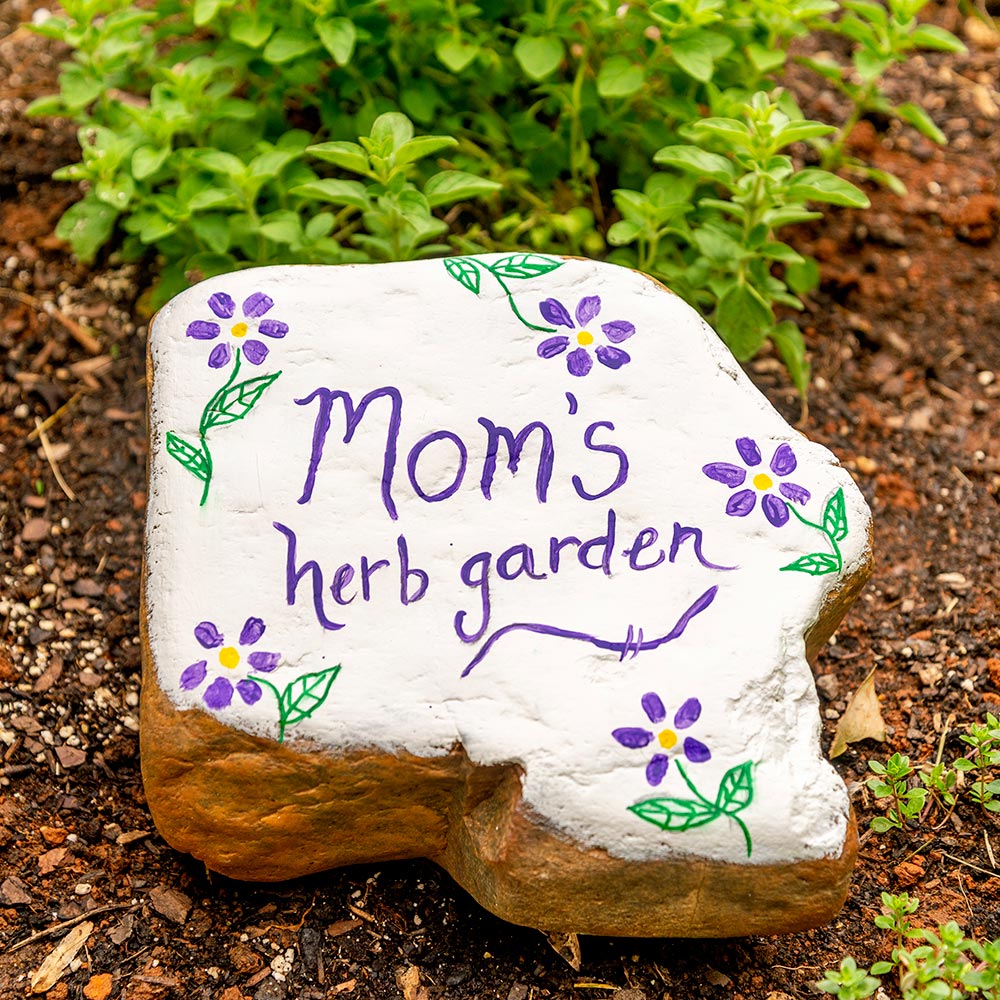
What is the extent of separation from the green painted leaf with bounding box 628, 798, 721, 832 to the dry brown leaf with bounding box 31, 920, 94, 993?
1083 mm

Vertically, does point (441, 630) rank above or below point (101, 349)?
above

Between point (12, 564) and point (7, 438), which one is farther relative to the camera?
point (7, 438)

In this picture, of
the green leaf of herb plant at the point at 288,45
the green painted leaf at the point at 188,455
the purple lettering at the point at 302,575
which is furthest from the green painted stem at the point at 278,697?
the green leaf of herb plant at the point at 288,45

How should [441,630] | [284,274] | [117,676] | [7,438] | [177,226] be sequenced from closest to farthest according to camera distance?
[441,630], [284,274], [117,676], [177,226], [7,438]

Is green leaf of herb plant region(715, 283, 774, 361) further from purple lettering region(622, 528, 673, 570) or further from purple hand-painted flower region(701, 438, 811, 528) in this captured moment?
purple lettering region(622, 528, 673, 570)

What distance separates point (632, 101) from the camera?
3332 mm

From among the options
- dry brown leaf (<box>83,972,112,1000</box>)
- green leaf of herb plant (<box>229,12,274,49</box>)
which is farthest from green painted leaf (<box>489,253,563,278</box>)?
dry brown leaf (<box>83,972,112,1000</box>)

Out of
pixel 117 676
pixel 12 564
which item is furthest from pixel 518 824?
pixel 12 564

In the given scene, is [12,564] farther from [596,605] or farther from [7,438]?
[596,605]

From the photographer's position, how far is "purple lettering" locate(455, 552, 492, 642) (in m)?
2.20

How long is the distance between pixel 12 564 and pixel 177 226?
2.94ft

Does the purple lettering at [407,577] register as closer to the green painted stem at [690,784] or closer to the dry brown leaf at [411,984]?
the green painted stem at [690,784]

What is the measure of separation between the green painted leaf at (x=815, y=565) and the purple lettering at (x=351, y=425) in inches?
29.1

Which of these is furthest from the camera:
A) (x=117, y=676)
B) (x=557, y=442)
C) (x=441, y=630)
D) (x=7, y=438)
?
(x=7, y=438)
